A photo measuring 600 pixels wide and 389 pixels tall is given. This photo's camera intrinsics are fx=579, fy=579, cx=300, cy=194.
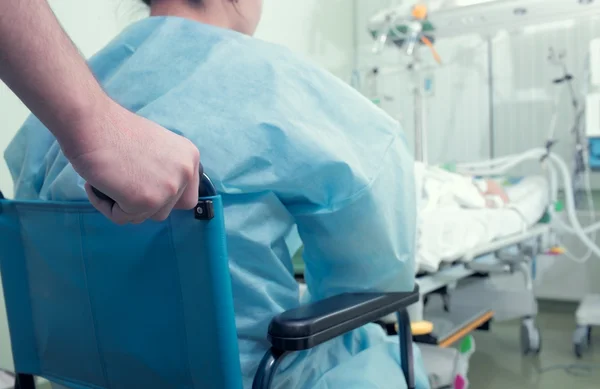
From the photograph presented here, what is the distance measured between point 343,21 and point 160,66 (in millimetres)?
3051

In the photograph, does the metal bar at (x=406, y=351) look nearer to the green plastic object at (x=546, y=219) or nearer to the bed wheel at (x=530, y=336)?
the bed wheel at (x=530, y=336)

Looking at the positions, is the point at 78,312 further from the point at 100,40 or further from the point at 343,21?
the point at 343,21

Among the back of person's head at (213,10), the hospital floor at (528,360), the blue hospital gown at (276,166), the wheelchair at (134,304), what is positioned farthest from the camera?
the hospital floor at (528,360)

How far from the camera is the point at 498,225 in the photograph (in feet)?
6.89

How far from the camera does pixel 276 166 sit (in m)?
0.81

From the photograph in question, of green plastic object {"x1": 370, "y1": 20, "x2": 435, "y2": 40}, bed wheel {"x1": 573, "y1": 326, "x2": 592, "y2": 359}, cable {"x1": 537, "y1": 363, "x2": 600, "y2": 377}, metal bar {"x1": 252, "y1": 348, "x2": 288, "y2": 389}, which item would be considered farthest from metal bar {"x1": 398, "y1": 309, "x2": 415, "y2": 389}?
green plastic object {"x1": 370, "y1": 20, "x2": 435, "y2": 40}

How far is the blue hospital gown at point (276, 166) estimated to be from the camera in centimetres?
81

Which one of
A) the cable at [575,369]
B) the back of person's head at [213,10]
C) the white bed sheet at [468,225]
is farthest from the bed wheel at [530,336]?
the back of person's head at [213,10]

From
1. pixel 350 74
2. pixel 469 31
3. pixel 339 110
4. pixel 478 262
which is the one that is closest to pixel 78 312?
pixel 339 110

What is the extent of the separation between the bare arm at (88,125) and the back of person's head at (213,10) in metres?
0.55

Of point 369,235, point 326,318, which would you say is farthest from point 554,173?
point 326,318

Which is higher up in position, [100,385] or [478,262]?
[100,385]

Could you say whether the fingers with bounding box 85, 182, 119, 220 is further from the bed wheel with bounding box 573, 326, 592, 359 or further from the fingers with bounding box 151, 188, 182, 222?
the bed wheel with bounding box 573, 326, 592, 359

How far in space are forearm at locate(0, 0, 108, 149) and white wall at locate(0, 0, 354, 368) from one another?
0.78 m
